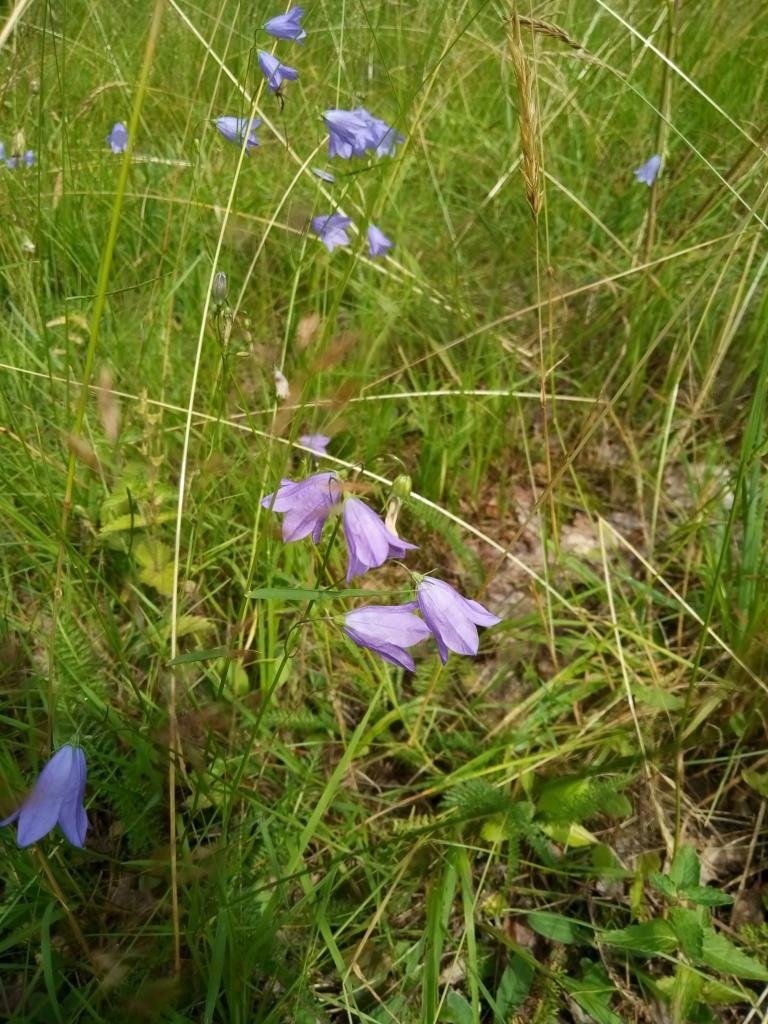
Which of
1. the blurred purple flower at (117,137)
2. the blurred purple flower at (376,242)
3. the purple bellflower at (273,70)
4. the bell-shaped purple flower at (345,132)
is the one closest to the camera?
the purple bellflower at (273,70)

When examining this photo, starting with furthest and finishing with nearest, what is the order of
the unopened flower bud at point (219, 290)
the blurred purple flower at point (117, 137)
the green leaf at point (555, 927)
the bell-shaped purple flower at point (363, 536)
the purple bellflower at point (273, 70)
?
1. the blurred purple flower at point (117, 137)
2. the purple bellflower at point (273, 70)
3. the green leaf at point (555, 927)
4. the unopened flower bud at point (219, 290)
5. the bell-shaped purple flower at point (363, 536)

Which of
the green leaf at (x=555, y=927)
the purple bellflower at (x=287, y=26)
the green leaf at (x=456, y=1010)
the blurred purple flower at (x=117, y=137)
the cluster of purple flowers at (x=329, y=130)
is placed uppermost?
the purple bellflower at (x=287, y=26)

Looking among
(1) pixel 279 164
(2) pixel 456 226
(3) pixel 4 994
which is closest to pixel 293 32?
(1) pixel 279 164

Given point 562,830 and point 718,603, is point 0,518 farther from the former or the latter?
point 718,603

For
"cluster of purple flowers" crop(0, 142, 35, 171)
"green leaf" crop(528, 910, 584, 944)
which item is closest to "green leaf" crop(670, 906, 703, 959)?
"green leaf" crop(528, 910, 584, 944)

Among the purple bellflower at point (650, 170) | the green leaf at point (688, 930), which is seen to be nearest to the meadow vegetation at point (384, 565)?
the green leaf at point (688, 930)

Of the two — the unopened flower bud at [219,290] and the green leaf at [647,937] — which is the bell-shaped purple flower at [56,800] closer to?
the unopened flower bud at [219,290]

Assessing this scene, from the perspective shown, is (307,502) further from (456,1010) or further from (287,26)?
(287,26)

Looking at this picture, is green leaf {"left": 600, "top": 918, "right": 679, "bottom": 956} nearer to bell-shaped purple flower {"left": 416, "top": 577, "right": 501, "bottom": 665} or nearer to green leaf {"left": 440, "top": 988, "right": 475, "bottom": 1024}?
green leaf {"left": 440, "top": 988, "right": 475, "bottom": 1024}
